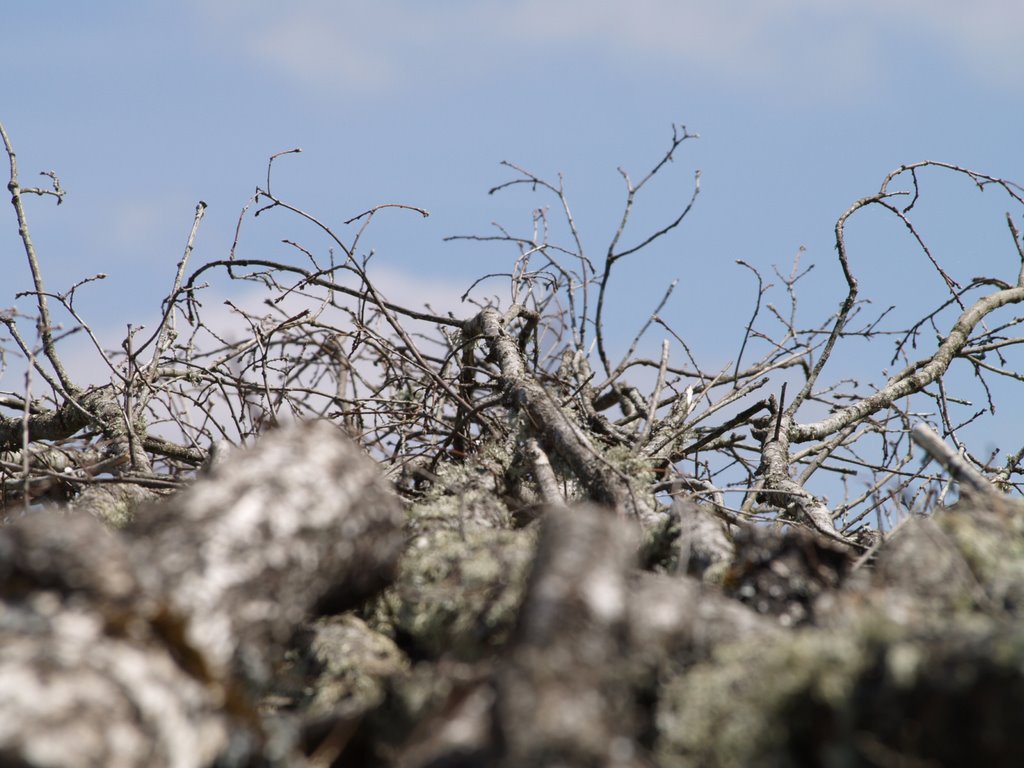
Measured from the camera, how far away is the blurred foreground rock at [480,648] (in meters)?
1.47

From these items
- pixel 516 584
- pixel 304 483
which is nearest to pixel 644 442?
pixel 516 584

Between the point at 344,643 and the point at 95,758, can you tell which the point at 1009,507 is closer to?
the point at 344,643

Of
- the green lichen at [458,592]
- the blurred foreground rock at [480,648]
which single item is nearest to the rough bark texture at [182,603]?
the blurred foreground rock at [480,648]

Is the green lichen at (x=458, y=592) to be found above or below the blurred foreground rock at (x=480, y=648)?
above

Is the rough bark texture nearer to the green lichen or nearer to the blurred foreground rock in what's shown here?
the blurred foreground rock

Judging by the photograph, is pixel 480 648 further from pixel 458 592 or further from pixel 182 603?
pixel 182 603

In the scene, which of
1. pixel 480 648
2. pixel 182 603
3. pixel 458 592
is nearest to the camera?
pixel 182 603

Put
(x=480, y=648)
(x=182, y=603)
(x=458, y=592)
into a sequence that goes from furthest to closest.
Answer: (x=458, y=592), (x=480, y=648), (x=182, y=603)

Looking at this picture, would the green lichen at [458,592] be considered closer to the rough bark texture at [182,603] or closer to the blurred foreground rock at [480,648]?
the blurred foreground rock at [480,648]

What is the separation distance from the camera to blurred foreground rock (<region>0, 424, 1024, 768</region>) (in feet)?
4.82

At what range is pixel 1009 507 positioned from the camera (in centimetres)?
240

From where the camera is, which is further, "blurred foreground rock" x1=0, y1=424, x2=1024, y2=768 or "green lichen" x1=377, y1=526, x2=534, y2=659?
"green lichen" x1=377, y1=526, x2=534, y2=659

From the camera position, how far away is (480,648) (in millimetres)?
2141

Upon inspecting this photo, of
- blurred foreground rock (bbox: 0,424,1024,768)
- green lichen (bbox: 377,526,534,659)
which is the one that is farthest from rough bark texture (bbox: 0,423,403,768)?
green lichen (bbox: 377,526,534,659)
